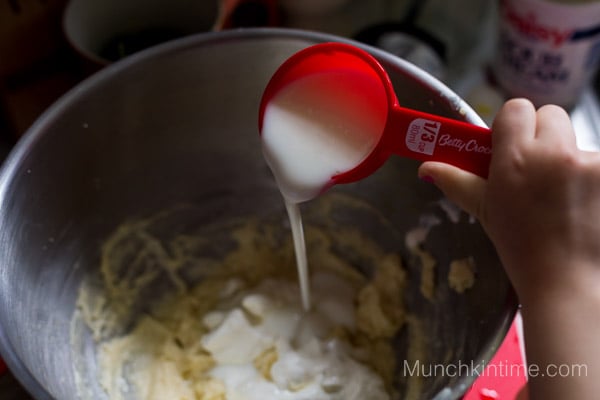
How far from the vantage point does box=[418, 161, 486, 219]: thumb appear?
1.69ft

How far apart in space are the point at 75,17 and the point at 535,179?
0.61m

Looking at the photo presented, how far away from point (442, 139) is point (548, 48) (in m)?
0.41

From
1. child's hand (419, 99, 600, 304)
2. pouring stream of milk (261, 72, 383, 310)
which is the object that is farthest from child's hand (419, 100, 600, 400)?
pouring stream of milk (261, 72, 383, 310)

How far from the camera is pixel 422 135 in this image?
1.74 ft

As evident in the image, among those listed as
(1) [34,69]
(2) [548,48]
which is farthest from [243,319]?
(2) [548,48]

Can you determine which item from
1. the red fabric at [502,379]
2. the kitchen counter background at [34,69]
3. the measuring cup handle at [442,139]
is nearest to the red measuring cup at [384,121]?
the measuring cup handle at [442,139]

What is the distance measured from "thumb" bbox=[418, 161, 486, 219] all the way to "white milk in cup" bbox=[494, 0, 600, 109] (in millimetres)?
392

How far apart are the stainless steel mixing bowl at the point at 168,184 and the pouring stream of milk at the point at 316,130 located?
75 mm

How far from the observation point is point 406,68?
0.62 m

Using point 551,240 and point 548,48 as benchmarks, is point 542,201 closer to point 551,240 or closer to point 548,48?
point 551,240

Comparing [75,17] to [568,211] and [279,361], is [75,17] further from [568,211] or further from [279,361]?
[568,211]

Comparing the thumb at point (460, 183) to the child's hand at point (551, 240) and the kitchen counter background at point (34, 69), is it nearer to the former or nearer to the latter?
the child's hand at point (551, 240)

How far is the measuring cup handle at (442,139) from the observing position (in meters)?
0.51

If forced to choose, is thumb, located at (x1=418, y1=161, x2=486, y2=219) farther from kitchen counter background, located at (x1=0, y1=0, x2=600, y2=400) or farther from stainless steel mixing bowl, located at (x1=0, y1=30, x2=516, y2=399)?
kitchen counter background, located at (x1=0, y1=0, x2=600, y2=400)
